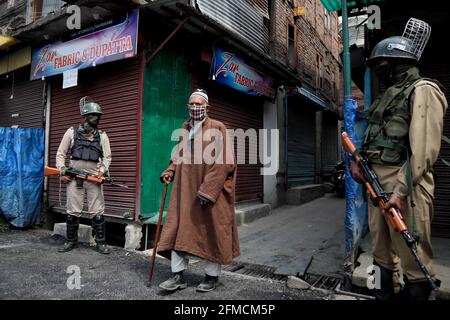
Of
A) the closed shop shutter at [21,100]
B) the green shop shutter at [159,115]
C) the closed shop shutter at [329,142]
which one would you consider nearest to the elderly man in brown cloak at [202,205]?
the green shop shutter at [159,115]

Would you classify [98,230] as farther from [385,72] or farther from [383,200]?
[385,72]

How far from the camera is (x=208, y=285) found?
11.2 feet

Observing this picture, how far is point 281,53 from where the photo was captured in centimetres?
1126

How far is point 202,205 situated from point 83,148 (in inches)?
109

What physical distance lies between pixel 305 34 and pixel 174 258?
12708mm

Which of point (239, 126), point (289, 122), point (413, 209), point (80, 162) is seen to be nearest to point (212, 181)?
point (413, 209)

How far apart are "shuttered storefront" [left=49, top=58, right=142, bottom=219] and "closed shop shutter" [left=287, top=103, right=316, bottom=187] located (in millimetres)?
6401

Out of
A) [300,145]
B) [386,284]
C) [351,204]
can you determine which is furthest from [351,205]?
[300,145]

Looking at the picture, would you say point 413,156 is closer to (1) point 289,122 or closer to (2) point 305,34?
(1) point 289,122

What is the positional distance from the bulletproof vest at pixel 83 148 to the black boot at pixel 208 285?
2891 millimetres

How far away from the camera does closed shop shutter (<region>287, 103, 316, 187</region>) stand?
11.3m

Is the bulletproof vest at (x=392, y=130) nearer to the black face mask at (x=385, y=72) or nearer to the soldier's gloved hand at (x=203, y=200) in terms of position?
the black face mask at (x=385, y=72)

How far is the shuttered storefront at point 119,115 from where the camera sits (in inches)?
231
